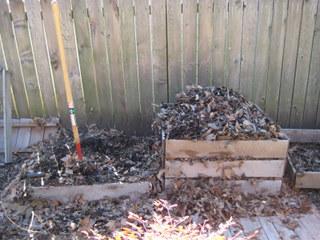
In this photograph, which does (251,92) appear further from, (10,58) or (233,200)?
(10,58)

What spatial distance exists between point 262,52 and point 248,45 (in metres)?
0.16

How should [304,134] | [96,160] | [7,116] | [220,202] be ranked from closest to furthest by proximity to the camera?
[220,202]
[96,160]
[7,116]
[304,134]

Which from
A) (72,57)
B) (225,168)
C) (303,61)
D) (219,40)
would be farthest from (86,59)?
(303,61)

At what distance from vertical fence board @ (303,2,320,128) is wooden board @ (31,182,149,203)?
1.89m

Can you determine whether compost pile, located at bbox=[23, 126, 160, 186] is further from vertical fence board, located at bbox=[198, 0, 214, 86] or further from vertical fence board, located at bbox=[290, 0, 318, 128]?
vertical fence board, located at bbox=[290, 0, 318, 128]

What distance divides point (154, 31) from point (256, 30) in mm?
956

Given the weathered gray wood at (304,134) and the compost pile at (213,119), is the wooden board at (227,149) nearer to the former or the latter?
the compost pile at (213,119)

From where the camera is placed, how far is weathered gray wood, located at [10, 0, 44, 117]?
2.89m

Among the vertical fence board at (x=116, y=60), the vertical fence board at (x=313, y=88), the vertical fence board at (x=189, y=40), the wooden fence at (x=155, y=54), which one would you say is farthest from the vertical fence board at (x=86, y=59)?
the vertical fence board at (x=313, y=88)

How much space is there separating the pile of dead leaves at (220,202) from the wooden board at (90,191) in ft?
0.90

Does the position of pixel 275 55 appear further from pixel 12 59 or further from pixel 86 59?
pixel 12 59

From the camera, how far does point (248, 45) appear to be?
3.05m

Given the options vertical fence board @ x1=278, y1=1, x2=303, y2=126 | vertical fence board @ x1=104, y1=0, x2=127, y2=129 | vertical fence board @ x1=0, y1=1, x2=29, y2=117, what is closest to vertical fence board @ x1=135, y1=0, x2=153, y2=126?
vertical fence board @ x1=104, y1=0, x2=127, y2=129

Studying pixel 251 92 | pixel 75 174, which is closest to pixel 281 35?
pixel 251 92
